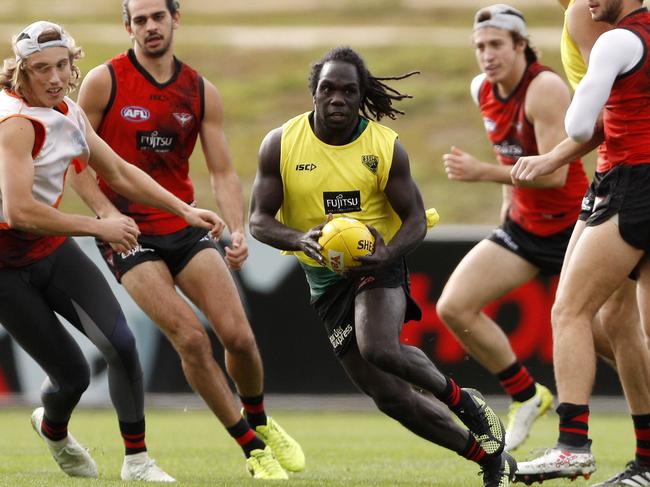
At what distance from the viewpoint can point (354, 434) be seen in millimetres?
10859

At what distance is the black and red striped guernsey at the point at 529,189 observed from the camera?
8922mm

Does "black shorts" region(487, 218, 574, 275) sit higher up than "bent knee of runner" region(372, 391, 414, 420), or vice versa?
"black shorts" region(487, 218, 574, 275)

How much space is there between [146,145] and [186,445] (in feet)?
9.26

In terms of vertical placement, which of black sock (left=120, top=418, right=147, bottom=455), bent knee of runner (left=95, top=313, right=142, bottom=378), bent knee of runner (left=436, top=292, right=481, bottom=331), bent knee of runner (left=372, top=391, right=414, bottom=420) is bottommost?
black sock (left=120, top=418, right=147, bottom=455)

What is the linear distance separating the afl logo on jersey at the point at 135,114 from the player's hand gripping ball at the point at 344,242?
2.08m

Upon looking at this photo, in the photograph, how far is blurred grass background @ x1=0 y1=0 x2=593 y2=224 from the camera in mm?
20906

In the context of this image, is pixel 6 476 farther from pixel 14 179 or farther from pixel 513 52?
pixel 513 52

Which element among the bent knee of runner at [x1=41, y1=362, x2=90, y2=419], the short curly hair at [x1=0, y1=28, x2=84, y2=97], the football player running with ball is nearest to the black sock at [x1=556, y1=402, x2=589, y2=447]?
the football player running with ball

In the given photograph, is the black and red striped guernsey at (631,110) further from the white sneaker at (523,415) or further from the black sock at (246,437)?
the white sneaker at (523,415)

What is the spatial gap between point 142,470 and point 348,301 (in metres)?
1.55

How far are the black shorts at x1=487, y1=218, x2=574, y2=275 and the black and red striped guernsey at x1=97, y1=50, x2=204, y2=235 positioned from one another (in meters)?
2.43

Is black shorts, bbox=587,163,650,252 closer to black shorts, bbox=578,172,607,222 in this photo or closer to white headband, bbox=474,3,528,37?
→ black shorts, bbox=578,172,607,222

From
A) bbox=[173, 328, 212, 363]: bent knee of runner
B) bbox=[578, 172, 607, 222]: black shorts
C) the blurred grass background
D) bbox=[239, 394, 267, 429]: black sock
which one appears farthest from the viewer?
the blurred grass background

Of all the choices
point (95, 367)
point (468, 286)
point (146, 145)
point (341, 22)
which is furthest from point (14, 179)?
point (341, 22)
